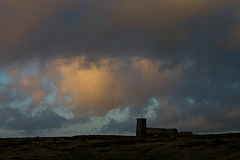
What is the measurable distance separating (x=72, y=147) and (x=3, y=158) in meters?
8.62

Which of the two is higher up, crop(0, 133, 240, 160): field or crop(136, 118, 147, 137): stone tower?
crop(136, 118, 147, 137): stone tower

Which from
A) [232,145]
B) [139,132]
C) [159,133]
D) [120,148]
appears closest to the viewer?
[232,145]

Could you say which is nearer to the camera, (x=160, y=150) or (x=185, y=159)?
(x=185, y=159)

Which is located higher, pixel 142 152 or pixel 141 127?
pixel 141 127

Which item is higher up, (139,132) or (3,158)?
(139,132)

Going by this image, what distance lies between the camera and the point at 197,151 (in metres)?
30.1

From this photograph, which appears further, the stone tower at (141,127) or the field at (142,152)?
the stone tower at (141,127)

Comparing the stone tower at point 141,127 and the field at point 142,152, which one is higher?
the stone tower at point 141,127

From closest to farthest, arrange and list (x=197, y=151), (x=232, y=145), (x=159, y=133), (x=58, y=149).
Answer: (x=197, y=151), (x=232, y=145), (x=58, y=149), (x=159, y=133)

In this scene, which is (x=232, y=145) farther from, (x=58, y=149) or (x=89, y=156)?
(x=58, y=149)

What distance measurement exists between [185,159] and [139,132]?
1289 inches

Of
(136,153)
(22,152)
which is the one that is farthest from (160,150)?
(22,152)

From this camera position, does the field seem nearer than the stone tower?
Yes

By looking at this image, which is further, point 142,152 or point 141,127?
point 141,127
